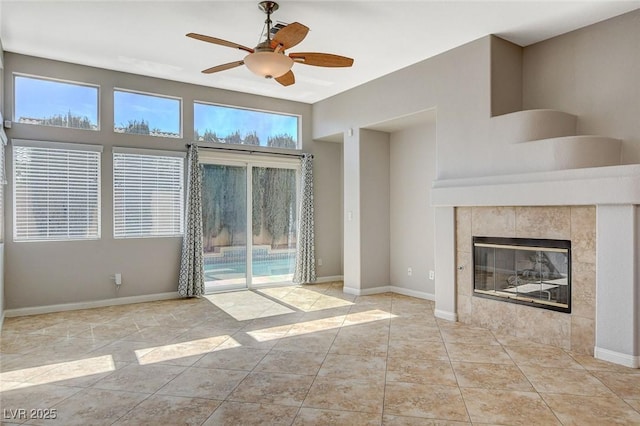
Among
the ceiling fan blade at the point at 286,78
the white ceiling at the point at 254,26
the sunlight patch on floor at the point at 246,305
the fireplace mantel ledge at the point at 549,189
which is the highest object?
the white ceiling at the point at 254,26

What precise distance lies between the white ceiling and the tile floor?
310 centimetres

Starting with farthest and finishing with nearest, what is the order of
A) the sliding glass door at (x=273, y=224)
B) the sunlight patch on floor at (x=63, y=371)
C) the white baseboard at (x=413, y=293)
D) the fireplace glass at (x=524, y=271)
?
the sliding glass door at (x=273, y=224) → the white baseboard at (x=413, y=293) → the fireplace glass at (x=524, y=271) → the sunlight patch on floor at (x=63, y=371)

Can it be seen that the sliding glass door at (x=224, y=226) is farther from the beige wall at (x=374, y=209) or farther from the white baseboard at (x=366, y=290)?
the beige wall at (x=374, y=209)

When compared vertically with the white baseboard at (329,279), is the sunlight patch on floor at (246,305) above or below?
below

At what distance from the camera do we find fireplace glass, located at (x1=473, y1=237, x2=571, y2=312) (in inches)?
A: 146

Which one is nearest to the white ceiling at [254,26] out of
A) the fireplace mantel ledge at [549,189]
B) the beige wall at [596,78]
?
the beige wall at [596,78]

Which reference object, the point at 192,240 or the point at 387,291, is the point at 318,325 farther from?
the point at 192,240

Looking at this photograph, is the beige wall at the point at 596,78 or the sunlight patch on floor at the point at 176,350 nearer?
the sunlight patch on floor at the point at 176,350

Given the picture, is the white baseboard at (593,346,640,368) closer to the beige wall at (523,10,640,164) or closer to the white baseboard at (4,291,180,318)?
the beige wall at (523,10,640,164)

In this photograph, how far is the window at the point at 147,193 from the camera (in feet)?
18.0

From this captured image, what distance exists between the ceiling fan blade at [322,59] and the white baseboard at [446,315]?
2918mm

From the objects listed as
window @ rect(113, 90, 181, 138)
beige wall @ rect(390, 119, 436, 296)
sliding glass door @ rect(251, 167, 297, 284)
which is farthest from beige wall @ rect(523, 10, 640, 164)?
window @ rect(113, 90, 181, 138)

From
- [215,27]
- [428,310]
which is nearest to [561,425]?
[428,310]

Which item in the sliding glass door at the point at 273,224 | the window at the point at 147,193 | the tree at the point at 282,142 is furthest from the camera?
Result: the tree at the point at 282,142
